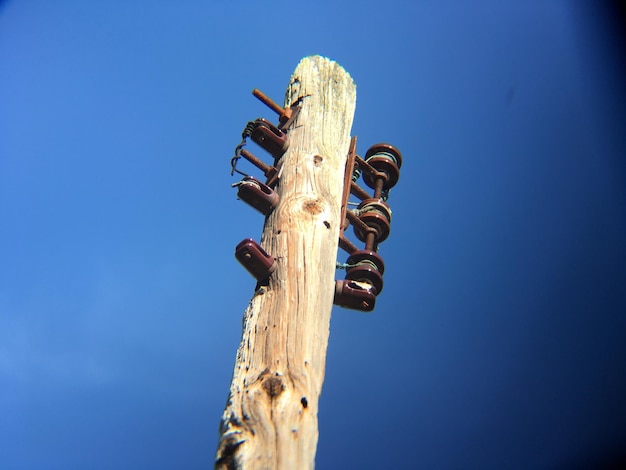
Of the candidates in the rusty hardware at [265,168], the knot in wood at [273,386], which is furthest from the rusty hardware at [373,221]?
the knot in wood at [273,386]

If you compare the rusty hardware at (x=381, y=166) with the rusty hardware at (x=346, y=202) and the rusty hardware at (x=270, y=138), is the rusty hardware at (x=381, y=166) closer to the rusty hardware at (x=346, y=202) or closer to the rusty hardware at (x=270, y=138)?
the rusty hardware at (x=346, y=202)

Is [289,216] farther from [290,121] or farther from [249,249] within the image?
[290,121]

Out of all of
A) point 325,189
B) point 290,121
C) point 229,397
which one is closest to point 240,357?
point 229,397

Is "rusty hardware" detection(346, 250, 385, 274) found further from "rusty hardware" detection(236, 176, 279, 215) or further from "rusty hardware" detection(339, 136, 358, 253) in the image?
"rusty hardware" detection(236, 176, 279, 215)

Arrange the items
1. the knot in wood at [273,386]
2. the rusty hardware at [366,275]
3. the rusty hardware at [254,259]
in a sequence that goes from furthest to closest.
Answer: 1. the rusty hardware at [366,275]
2. the rusty hardware at [254,259]
3. the knot in wood at [273,386]

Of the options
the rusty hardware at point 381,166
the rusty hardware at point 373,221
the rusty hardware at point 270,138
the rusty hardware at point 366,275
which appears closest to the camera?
the rusty hardware at point 366,275

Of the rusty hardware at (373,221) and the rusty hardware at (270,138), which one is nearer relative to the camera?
the rusty hardware at (270,138)

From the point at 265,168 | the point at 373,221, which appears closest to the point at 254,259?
the point at 265,168
